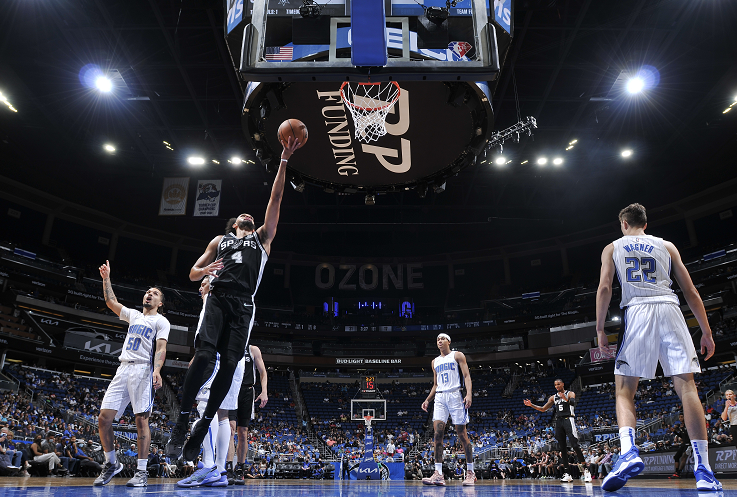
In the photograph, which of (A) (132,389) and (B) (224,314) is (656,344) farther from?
(A) (132,389)

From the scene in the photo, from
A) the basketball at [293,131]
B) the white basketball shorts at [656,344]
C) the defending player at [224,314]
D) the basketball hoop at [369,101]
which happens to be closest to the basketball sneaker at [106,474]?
the defending player at [224,314]

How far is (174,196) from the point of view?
20.9 metres

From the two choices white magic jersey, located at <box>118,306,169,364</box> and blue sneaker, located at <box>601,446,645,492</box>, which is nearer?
blue sneaker, located at <box>601,446,645,492</box>

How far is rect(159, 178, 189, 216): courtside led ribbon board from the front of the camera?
20656 mm

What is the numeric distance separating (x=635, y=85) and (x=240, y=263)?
17.9 metres

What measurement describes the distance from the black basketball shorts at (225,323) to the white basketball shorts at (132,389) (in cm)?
217

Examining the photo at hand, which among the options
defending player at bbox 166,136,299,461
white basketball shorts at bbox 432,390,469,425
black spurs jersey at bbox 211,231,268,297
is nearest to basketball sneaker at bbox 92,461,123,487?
defending player at bbox 166,136,299,461

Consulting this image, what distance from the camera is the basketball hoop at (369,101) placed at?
8.31 m

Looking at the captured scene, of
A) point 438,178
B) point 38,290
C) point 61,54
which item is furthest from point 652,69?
point 38,290

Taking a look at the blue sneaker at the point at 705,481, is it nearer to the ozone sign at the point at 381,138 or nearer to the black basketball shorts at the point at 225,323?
the black basketball shorts at the point at 225,323

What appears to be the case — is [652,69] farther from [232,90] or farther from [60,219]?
[60,219]

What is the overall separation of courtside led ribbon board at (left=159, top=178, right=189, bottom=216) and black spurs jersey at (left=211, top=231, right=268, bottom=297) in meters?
17.8

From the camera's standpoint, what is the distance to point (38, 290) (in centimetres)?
2700

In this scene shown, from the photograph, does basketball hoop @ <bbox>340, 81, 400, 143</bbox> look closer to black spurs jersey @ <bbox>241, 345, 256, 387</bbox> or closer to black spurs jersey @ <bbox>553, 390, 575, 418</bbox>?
black spurs jersey @ <bbox>241, 345, 256, 387</bbox>
